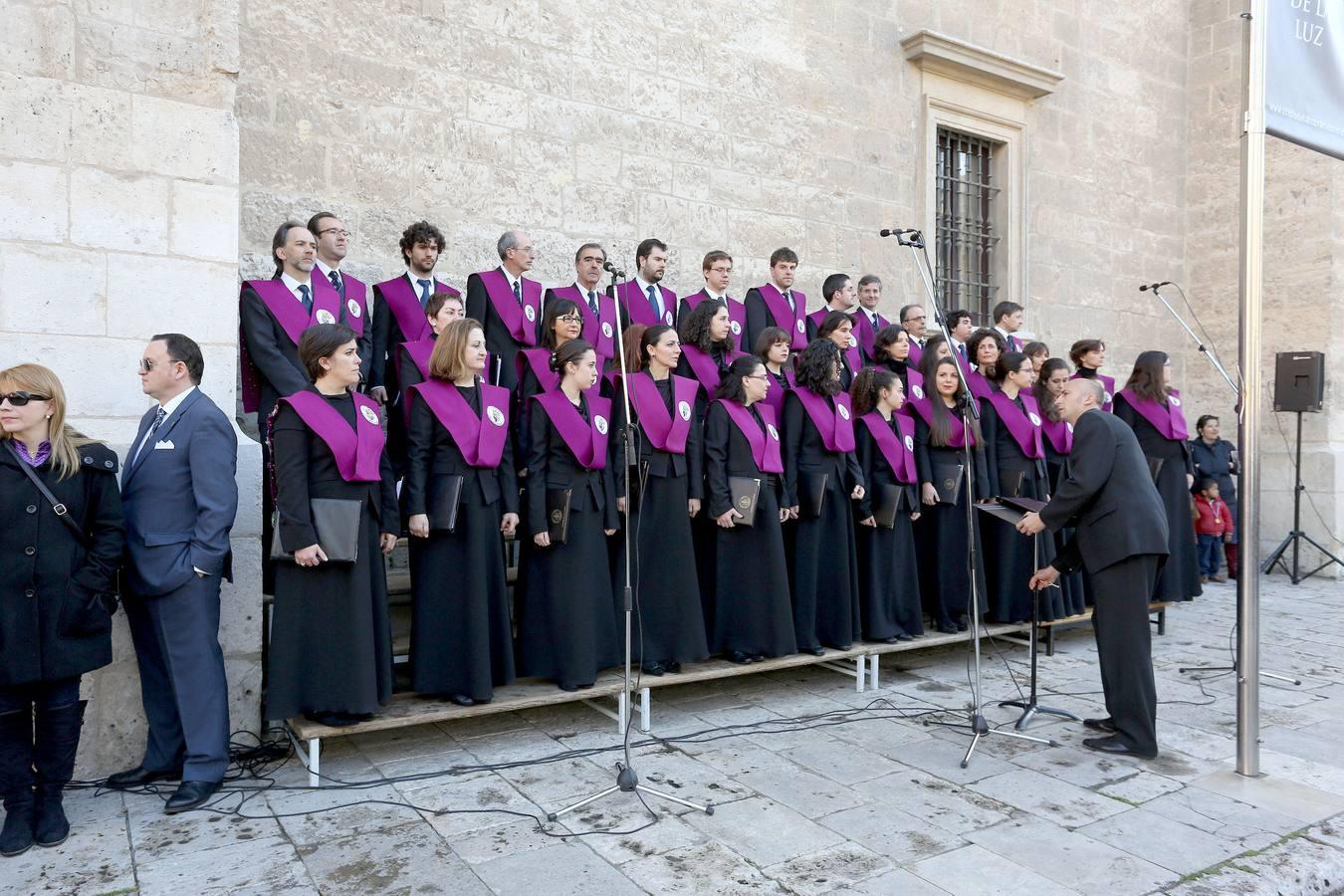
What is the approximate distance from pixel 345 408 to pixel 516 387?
162cm

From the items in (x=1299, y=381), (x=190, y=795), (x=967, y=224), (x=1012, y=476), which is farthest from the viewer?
(x=967, y=224)

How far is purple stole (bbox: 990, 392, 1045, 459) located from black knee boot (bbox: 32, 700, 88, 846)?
6261 millimetres

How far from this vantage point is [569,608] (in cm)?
536

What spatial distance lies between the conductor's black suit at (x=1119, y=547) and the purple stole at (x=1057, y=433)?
9.06 ft

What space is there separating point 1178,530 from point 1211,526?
2.74m

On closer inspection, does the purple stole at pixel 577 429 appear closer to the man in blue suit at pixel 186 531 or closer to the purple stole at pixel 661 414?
the purple stole at pixel 661 414

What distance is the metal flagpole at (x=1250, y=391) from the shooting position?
15.5 feet

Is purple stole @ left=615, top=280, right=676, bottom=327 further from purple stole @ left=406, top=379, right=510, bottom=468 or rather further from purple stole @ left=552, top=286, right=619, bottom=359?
purple stole @ left=406, top=379, right=510, bottom=468

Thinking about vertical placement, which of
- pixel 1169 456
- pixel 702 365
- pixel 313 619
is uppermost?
pixel 702 365

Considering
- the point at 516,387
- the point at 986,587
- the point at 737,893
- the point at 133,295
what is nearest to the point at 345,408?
the point at 133,295

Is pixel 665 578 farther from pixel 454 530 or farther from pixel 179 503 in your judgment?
pixel 179 503

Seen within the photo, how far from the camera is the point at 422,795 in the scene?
4.37 m

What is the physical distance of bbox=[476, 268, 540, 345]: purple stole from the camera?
661 centimetres

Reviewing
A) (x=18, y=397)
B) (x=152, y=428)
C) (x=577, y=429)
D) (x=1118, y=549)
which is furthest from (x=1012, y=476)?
(x=18, y=397)
